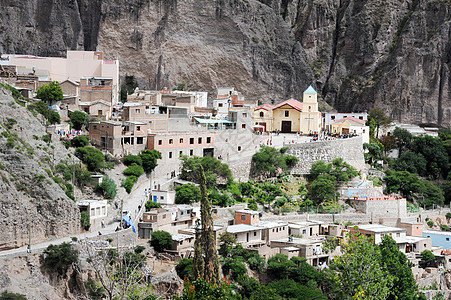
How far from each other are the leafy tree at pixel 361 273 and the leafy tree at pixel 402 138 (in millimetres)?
32546

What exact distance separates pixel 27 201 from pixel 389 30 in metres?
68.0

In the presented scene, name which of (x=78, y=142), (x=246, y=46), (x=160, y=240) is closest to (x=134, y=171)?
(x=78, y=142)

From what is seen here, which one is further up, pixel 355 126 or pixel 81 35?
pixel 81 35

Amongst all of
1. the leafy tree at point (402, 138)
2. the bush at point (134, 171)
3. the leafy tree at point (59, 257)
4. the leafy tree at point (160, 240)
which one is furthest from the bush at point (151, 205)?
the leafy tree at point (402, 138)

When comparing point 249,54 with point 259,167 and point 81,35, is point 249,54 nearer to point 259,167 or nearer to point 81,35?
point 81,35

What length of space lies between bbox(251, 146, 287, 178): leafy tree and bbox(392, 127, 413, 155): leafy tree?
2075cm

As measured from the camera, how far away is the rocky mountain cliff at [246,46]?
3273 inches

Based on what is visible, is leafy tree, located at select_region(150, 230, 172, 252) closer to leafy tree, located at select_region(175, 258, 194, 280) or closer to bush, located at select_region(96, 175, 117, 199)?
leafy tree, located at select_region(175, 258, 194, 280)

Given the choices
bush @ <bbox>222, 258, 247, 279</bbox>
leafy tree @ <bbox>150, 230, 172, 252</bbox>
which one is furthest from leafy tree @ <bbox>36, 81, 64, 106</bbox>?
bush @ <bbox>222, 258, 247, 279</bbox>

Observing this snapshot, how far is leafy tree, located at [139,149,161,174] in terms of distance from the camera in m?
53.8

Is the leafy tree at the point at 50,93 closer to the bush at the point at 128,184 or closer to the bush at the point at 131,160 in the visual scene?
the bush at the point at 131,160

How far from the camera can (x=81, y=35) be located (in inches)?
3302

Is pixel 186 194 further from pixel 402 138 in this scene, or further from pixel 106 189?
pixel 402 138

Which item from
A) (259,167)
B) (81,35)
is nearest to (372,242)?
(259,167)
